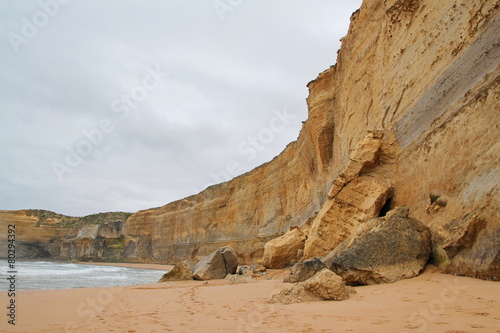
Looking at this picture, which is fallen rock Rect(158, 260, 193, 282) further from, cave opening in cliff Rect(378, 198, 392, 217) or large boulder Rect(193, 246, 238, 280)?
cave opening in cliff Rect(378, 198, 392, 217)

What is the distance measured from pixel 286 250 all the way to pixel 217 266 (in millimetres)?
3012

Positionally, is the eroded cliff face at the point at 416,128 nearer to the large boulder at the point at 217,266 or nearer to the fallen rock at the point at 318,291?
the fallen rock at the point at 318,291

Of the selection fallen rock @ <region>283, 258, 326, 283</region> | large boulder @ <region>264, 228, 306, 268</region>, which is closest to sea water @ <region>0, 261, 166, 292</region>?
large boulder @ <region>264, 228, 306, 268</region>

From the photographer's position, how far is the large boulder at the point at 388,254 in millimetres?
6367

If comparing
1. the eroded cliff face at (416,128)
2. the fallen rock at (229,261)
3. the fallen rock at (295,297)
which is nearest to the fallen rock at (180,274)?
the fallen rock at (229,261)

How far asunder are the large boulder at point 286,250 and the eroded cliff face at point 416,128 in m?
2.35

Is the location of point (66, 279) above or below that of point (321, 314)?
below

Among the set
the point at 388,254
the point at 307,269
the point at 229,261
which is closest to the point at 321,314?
the point at 388,254

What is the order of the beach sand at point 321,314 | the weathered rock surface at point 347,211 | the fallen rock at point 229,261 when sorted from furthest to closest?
1. the fallen rock at point 229,261
2. the weathered rock surface at point 347,211
3. the beach sand at point 321,314

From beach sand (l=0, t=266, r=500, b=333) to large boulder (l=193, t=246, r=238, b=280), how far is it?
713 centimetres

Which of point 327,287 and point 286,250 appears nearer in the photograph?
point 327,287

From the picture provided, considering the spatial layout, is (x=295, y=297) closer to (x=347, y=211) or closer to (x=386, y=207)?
(x=347, y=211)

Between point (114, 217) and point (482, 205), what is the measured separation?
194 ft

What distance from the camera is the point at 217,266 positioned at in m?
13.5
